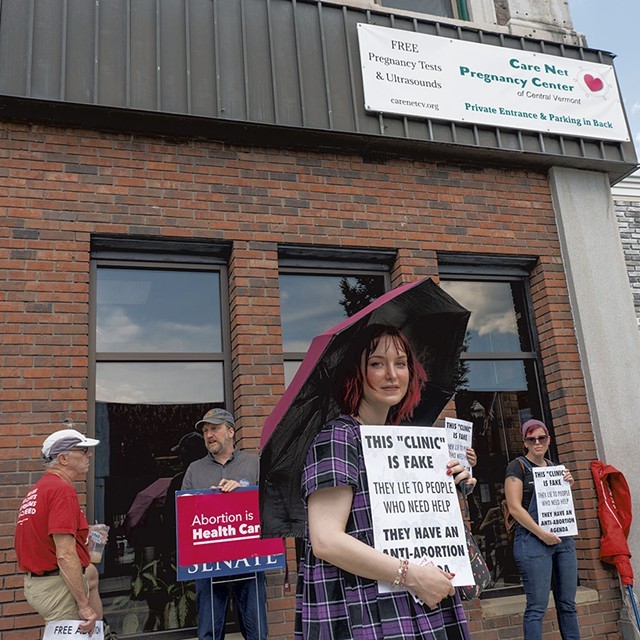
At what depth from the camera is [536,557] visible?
5293mm

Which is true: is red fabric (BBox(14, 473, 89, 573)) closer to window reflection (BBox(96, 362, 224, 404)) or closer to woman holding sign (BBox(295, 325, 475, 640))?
window reflection (BBox(96, 362, 224, 404))

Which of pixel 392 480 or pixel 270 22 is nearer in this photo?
pixel 392 480

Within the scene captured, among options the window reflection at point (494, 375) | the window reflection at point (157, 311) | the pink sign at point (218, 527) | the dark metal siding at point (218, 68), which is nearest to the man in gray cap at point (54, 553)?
the pink sign at point (218, 527)

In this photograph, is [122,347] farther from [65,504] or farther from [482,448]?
[482,448]

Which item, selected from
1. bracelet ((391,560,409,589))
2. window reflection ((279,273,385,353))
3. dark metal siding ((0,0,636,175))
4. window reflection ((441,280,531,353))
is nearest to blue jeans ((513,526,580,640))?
window reflection ((441,280,531,353))

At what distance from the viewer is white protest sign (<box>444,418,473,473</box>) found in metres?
4.29

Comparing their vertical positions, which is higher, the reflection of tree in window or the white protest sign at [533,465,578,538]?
the reflection of tree in window

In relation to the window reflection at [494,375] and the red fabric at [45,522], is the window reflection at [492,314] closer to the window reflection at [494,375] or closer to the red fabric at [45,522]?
the window reflection at [494,375]

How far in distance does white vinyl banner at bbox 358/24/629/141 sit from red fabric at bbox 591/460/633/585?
12.2ft

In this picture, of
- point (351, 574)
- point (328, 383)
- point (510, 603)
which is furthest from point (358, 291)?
point (351, 574)

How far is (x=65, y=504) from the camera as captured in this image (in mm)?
3924

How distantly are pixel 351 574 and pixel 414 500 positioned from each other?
331mm

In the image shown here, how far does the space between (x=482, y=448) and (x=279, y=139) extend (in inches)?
144

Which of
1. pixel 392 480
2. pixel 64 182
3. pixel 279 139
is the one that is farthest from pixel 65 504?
pixel 279 139
